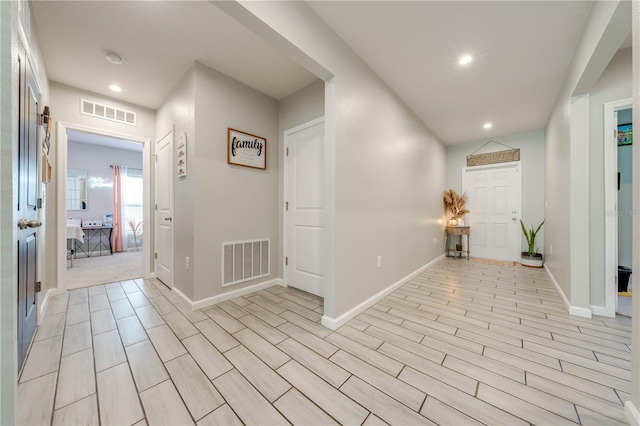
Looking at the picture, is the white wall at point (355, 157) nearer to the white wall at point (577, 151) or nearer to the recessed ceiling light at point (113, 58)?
the white wall at point (577, 151)

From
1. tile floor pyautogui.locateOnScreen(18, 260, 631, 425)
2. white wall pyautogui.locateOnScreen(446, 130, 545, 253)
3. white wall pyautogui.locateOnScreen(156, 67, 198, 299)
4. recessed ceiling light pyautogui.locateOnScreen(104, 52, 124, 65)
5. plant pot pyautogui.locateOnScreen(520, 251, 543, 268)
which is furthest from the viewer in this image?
white wall pyautogui.locateOnScreen(446, 130, 545, 253)

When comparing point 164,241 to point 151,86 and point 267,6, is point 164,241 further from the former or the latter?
point 267,6

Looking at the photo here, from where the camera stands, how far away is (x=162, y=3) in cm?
170

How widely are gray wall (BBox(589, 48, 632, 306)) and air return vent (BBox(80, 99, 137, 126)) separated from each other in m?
5.21

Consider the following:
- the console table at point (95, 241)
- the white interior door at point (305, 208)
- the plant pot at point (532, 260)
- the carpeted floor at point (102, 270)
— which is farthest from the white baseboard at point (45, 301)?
the plant pot at point (532, 260)

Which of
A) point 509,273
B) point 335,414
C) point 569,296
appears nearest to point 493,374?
point 335,414

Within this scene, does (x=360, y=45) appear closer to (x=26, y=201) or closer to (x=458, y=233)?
(x=26, y=201)

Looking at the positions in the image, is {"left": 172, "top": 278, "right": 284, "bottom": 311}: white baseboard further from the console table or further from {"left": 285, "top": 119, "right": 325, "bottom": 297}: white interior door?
the console table

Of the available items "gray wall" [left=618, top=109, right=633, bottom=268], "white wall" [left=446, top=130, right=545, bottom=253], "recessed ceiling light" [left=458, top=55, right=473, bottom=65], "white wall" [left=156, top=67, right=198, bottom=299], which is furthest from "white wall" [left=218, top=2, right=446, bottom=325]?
"white wall" [left=446, top=130, right=545, bottom=253]

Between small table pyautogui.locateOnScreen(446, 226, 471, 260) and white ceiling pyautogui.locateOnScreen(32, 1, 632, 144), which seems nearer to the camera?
white ceiling pyautogui.locateOnScreen(32, 1, 632, 144)

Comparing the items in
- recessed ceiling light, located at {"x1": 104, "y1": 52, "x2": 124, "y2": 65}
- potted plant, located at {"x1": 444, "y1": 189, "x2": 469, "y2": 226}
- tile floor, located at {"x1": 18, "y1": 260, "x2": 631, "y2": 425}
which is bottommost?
tile floor, located at {"x1": 18, "y1": 260, "x2": 631, "y2": 425}

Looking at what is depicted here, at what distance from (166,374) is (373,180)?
2.25 meters

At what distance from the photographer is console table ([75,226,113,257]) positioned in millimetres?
5227

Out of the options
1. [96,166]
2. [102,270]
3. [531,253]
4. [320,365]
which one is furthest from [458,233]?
[96,166]
